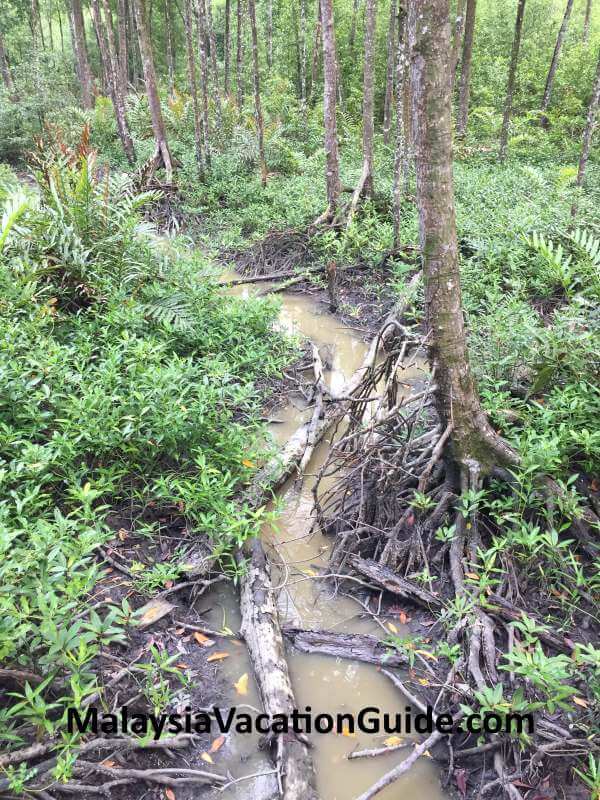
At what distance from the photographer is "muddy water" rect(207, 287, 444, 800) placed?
2.61 meters

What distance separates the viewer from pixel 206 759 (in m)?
2.63

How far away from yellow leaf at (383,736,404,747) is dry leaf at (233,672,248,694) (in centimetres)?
77

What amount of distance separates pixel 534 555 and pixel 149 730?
2.27 metres

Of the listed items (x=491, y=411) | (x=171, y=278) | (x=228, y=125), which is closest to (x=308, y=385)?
(x=171, y=278)

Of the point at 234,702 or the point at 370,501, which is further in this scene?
the point at 370,501

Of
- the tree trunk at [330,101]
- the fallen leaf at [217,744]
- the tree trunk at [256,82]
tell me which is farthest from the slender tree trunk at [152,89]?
the fallen leaf at [217,744]

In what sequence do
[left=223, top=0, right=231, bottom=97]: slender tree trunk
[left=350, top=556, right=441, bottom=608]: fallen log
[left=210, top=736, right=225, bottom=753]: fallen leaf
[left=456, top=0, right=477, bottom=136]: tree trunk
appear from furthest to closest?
[left=223, top=0, right=231, bottom=97]: slender tree trunk
[left=456, top=0, right=477, bottom=136]: tree trunk
[left=350, top=556, right=441, bottom=608]: fallen log
[left=210, top=736, right=225, bottom=753]: fallen leaf

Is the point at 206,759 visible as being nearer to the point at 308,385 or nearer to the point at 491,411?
the point at 491,411

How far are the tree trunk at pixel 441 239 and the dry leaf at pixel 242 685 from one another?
1865 mm

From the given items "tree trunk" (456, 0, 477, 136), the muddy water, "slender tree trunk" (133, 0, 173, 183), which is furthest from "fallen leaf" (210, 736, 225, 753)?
"tree trunk" (456, 0, 477, 136)

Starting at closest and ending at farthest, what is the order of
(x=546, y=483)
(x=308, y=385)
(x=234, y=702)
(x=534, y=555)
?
(x=234, y=702)
(x=534, y=555)
(x=546, y=483)
(x=308, y=385)

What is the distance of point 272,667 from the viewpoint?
304cm

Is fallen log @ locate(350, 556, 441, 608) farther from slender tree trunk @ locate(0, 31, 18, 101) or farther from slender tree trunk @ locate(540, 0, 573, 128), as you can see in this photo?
slender tree trunk @ locate(0, 31, 18, 101)

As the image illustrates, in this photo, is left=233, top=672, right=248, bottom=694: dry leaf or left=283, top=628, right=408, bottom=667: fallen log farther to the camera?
left=283, top=628, right=408, bottom=667: fallen log
